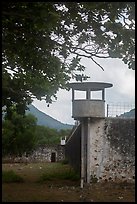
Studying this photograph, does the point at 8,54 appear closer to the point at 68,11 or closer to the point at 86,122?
the point at 68,11

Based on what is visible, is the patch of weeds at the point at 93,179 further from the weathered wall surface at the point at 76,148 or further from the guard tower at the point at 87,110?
the weathered wall surface at the point at 76,148

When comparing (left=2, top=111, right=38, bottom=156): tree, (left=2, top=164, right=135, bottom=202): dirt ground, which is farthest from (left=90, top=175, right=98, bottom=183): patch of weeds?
(left=2, top=111, right=38, bottom=156): tree

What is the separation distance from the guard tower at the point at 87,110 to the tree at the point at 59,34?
3913mm

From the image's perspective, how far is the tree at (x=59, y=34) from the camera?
756 cm

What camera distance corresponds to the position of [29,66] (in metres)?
11.7

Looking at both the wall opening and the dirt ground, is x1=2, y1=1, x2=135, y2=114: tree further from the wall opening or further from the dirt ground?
the wall opening

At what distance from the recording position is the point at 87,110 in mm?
16984

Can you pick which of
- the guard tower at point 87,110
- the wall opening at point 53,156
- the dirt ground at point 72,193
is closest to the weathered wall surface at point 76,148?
the guard tower at point 87,110

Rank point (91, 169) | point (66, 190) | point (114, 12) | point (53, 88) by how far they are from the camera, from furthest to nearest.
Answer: point (91, 169) < point (66, 190) < point (53, 88) < point (114, 12)

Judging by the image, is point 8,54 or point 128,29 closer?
point 128,29

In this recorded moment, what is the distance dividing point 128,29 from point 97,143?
8896 mm

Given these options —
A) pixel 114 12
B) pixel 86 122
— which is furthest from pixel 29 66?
pixel 86 122

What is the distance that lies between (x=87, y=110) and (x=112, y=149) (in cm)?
186

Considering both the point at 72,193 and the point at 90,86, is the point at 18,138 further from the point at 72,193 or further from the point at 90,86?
the point at 72,193
